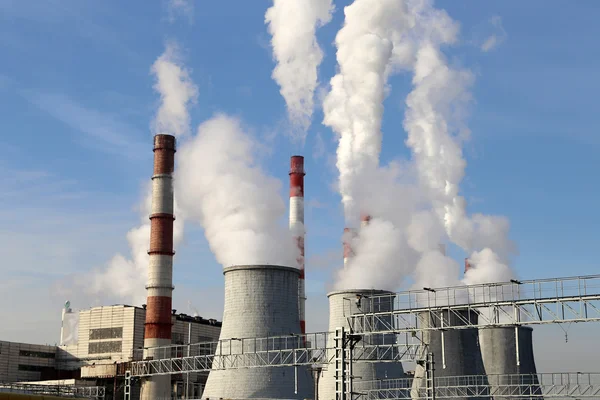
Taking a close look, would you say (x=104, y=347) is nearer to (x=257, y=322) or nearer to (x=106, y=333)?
(x=106, y=333)

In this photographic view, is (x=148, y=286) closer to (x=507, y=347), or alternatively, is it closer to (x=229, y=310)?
(x=229, y=310)

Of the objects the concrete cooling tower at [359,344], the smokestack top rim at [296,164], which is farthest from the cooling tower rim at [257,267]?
the smokestack top rim at [296,164]

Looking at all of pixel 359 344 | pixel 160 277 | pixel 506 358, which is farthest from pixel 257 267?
pixel 506 358

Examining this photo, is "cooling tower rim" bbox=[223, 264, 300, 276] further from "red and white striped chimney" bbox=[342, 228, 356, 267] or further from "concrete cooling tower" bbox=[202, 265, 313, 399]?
"red and white striped chimney" bbox=[342, 228, 356, 267]

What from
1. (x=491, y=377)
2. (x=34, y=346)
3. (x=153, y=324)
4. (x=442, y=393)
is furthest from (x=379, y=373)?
(x=34, y=346)

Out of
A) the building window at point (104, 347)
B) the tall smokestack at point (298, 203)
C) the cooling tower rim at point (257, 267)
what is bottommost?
the building window at point (104, 347)

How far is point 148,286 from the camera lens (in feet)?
163

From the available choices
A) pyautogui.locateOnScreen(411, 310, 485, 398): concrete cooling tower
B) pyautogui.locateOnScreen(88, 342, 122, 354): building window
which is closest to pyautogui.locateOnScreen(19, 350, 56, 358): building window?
pyautogui.locateOnScreen(88, 342, 122, 354): building window

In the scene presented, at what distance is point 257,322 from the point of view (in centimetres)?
3872

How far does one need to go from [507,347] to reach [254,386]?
19674 millimetres

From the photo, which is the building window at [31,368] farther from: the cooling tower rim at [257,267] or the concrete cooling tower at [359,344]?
the cooling tower rim at [257,267]

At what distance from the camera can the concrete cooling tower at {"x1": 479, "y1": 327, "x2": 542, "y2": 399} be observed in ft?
160

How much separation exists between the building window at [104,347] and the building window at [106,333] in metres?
0.42

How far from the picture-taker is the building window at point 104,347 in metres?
54.9
